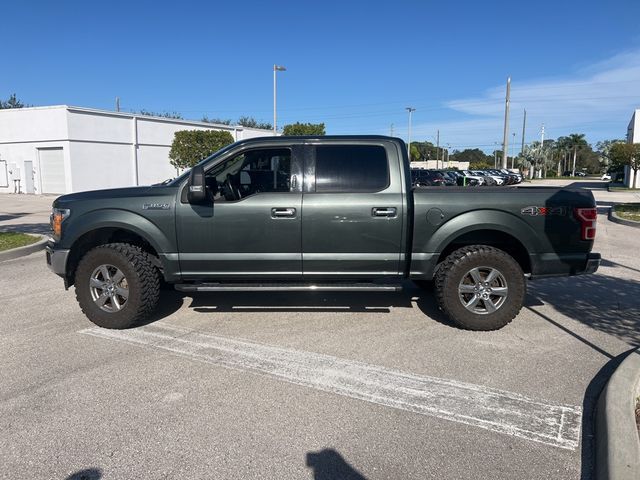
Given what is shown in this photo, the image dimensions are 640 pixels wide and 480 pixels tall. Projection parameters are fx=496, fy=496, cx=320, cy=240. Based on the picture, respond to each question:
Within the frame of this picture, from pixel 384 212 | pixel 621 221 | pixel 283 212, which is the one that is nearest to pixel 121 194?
pixel 283 212

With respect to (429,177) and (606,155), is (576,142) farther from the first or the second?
(429,177)

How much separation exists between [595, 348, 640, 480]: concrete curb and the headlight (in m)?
5.24

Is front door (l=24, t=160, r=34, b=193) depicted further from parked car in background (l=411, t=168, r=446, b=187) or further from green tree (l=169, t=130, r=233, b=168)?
parked car in background (l=411, t=168, r=446, b=187)

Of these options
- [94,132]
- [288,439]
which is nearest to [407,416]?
[288,439]

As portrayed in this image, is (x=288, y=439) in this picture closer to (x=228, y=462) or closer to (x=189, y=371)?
(x=228, y=462)

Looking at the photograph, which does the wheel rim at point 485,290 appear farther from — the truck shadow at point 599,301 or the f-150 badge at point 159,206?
the f-150 badge at point 159,206

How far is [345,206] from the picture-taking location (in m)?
5.21

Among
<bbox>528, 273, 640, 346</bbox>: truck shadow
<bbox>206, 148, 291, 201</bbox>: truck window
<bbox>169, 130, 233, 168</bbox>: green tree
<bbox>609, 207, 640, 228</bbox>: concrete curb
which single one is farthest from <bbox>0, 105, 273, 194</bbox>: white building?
<bbox>528, 273, 640, 346</bbox>: truck shadow

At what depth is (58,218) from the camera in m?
5.39

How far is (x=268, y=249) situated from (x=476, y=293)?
2.28 meters

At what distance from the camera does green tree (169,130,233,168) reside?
115ft

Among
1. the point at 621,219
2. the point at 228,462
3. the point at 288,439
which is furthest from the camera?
the point at 621,219

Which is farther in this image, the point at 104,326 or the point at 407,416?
the point at 104,326

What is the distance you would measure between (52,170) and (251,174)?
31163 millimetres
